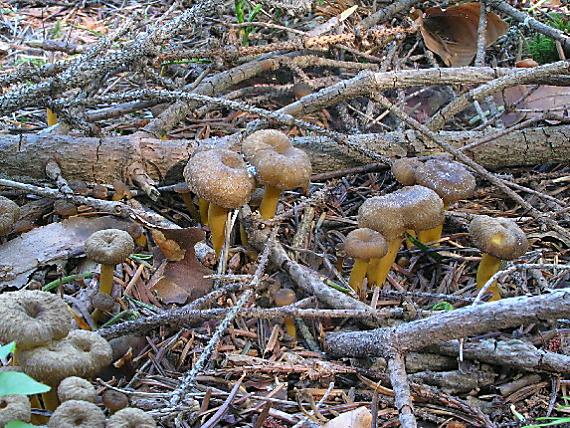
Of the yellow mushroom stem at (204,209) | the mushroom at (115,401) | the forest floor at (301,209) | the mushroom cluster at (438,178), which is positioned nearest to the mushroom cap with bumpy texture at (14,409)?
the mushroom at (115,401)

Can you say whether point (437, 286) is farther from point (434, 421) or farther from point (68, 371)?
point (68, 371)

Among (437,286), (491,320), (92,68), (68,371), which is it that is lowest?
(437,286)

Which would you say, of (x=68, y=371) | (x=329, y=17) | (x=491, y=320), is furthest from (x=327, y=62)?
(x=68, y=371)

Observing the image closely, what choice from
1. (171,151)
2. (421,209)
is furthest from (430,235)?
(171,151)

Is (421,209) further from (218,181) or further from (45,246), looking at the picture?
(45,246)

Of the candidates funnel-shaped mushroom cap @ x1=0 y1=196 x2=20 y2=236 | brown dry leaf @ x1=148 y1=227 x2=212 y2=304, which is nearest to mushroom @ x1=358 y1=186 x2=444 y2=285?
brown dry leaf @ x1=148 y1=227 x2=212 y2=304
